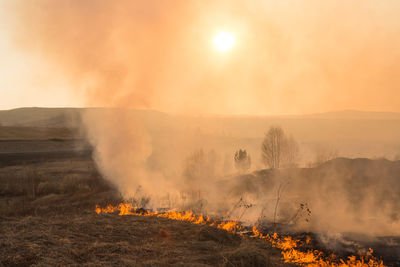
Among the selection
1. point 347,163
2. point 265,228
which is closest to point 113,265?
point 265,228

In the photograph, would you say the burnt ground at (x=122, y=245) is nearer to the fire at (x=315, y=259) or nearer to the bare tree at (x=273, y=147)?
the fire at (x=315, y=259)

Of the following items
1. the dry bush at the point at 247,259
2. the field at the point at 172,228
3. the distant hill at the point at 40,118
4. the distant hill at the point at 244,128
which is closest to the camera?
the dry bush at the point at 247,259

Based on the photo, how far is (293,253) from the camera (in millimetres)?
11906

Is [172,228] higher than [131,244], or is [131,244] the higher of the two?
[131,244]

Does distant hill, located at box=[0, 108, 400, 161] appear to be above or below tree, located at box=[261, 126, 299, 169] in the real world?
above

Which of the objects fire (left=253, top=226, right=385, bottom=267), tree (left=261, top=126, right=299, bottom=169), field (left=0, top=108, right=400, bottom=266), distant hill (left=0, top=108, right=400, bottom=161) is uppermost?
distant hill (left=0, top=108, right=400, bottom=161)

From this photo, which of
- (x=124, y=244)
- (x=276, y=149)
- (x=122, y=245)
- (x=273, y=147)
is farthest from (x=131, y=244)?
(x=276, y=149)

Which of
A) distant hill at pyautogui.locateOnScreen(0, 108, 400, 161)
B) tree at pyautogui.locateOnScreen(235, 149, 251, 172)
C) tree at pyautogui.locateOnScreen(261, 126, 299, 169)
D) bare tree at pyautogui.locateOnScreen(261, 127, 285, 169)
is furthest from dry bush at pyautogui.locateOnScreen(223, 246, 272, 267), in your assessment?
distant hill at pyautogui.locateOnScreen(0, 108, 400, 161)

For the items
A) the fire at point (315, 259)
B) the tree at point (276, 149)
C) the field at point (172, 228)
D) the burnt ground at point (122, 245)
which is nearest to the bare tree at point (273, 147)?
the tree at point (276, 149)

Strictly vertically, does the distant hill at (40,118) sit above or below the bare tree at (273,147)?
above

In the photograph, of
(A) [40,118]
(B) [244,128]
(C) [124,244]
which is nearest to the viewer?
(C) [124,244]

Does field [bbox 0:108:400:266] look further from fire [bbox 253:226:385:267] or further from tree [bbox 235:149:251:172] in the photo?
tree [bbox 235:149:251:172]

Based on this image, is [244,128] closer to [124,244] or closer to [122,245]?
[124,244]

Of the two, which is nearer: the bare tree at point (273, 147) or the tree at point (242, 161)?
the tree at point (242, 161)
